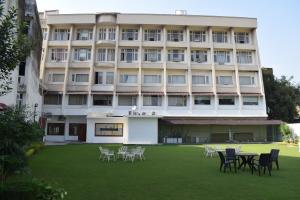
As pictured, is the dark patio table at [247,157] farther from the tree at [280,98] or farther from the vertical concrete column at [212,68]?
the tree at [280,98]

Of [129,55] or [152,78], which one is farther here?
[129,55]

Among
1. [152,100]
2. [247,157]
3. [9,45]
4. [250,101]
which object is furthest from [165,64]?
[9,45]

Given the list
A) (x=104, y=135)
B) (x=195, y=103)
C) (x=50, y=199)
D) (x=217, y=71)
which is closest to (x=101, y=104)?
(x=104, y=135)

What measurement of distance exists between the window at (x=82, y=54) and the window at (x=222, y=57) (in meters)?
17.1

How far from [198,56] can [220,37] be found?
4260mm

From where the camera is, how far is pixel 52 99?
4162cm

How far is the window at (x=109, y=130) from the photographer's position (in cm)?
3838

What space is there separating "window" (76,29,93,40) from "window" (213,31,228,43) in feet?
55.6

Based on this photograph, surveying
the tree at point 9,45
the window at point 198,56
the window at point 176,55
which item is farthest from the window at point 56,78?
the tree at point 9,45

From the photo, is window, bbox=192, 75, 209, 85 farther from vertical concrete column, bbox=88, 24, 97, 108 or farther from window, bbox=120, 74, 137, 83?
vertical concrete column, bbox=88, 24, 97, 108

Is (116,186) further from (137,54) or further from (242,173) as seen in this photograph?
(137,54)

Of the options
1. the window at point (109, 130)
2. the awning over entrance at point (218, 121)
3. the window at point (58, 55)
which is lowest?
the window at point (109, 130)

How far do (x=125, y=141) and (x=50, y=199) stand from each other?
1274 inches

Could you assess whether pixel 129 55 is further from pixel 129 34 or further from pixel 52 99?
pixel 52 99
